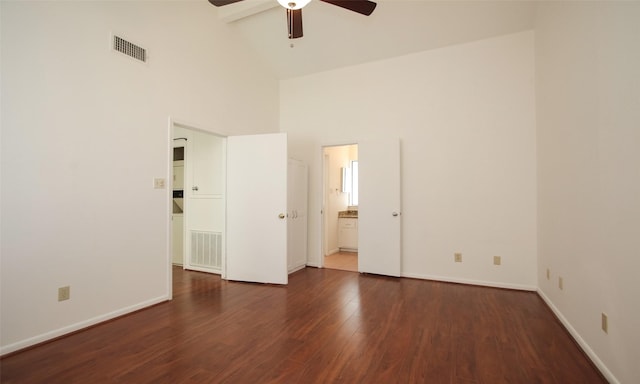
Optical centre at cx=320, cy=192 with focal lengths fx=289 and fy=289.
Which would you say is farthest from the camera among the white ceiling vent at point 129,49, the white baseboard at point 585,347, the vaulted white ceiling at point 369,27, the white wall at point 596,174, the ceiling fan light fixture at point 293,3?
the vaulted white ceiling at point 369,27

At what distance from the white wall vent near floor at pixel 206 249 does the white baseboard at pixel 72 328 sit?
1.25m

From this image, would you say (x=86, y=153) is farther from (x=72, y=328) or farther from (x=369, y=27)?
(x=369, y=27)

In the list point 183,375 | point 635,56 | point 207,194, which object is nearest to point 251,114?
point 207,194

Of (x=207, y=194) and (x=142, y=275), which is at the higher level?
(x=207, y=194)

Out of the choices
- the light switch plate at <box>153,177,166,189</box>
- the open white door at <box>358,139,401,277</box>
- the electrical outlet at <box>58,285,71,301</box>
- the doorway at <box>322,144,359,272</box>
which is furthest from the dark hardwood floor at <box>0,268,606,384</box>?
the doorway at <box>322,144,359,272</box>

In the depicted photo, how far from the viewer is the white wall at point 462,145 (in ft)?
12.0

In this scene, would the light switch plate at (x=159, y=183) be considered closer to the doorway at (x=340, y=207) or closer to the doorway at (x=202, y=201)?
the doorway at (x=202, y=201)

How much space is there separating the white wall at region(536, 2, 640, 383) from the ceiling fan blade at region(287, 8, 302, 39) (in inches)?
87.2

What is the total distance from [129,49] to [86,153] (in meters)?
1.12

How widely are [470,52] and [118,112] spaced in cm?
428

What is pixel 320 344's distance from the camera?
2236mm

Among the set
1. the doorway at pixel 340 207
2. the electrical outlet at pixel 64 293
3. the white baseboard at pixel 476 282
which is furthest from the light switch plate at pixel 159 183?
the white baseboard at pixel 476 282

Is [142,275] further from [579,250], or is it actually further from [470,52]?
[470,52]

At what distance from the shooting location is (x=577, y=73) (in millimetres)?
2314
